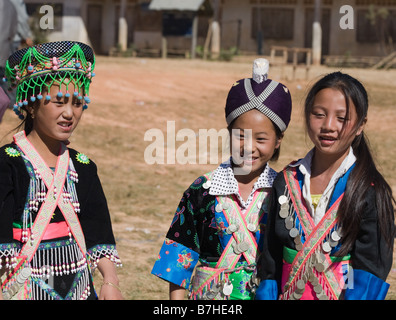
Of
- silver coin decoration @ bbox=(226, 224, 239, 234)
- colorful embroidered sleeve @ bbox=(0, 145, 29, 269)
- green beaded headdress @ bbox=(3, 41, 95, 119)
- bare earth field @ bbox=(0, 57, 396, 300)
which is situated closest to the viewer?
colorful embroidered sleeve @ bbox=(0, 145, 29, 269)

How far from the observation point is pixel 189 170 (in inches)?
383

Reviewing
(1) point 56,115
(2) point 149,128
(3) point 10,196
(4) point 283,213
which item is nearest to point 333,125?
(4) point 283,213

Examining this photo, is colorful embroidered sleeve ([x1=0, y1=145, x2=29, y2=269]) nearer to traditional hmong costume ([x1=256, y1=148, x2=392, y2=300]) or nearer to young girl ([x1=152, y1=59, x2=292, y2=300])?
young girl ([x1=152, y1=59, x2=292, y2=300])

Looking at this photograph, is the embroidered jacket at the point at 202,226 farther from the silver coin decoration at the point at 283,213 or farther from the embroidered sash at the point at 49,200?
the embroidered sash at the point at 49,200

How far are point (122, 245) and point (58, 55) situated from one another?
Answer: 3.68 metres

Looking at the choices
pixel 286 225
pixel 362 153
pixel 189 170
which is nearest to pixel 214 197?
pixel 286 225

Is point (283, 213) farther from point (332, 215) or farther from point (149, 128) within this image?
point (149, 128)

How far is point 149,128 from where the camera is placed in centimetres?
Answer: 1271

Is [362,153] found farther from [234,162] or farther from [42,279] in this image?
[42,279]

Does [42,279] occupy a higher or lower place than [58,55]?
lower

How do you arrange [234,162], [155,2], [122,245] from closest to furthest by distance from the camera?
[234,162]
[122,245]
[155,2]

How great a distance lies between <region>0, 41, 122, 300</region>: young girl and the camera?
2.66 m

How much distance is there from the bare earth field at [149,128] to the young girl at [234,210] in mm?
421

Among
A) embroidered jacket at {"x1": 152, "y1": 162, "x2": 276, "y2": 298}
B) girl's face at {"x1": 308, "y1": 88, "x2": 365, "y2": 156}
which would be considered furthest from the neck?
girl's face at {"x1": 308, "y1": 88, "x2": 365, "y2": 156}
